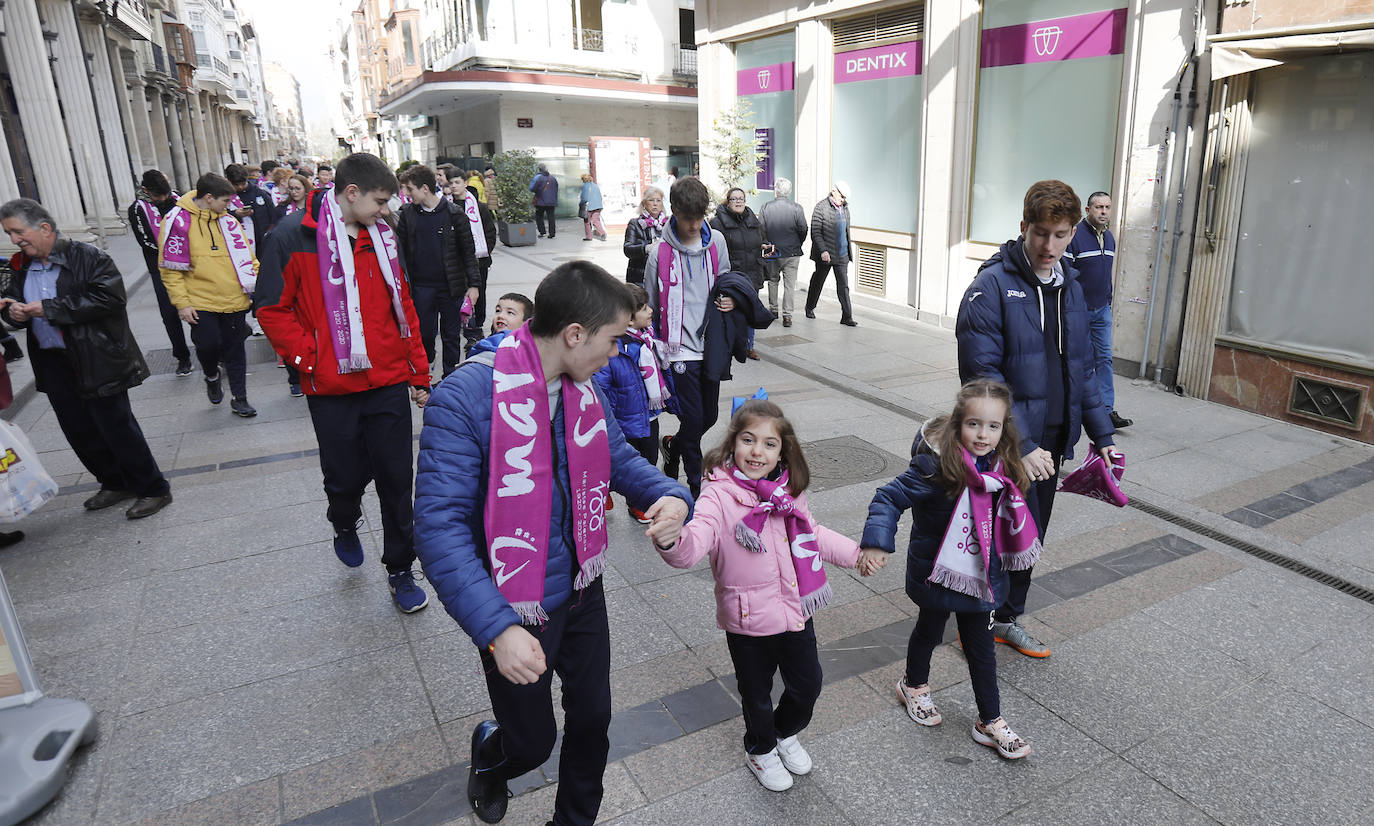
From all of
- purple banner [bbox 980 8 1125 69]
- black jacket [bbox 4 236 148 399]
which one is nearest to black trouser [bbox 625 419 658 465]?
black jacket [bbox 4 236 148 399]

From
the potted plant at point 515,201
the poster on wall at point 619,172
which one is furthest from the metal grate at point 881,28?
the poster on wall at point 619,172

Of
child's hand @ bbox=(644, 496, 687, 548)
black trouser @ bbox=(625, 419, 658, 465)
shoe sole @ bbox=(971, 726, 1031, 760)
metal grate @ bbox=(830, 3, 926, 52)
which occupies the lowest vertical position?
shoe sole @ bbox=(971, 726, 1031, 760)

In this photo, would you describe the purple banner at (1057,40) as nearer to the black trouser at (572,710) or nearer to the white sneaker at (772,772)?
the white sneaker at (772,772)

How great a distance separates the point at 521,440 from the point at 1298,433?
23.6 feet

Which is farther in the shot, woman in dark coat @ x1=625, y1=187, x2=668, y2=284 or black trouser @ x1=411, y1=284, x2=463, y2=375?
woman in dark coat @ x1=625, y1=187, x2=668, y2=284

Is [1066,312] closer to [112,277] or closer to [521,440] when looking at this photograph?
[521,440]

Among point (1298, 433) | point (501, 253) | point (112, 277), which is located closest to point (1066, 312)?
point (1298, 433)

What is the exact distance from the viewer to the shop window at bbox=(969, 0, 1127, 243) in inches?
339

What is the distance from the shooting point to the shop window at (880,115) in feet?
36.8

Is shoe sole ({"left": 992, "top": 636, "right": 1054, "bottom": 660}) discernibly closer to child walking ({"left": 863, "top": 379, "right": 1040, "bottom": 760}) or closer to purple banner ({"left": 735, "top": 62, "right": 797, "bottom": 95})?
child walking ({"left": 863, "top": 379, "right": 1040, "bottom": 760})

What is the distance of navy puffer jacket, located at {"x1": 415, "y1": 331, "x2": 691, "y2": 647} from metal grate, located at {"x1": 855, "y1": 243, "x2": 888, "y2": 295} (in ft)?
34.4

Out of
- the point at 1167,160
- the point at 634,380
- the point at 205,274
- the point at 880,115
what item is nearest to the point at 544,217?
the point at 880,115

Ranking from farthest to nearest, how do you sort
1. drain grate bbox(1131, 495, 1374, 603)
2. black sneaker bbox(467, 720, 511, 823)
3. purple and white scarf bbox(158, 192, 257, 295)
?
1. purple and white scarf bbox(158, 192, 257, 295)
2. drain grate bbox(1131, 495, 1374, 603)
3. black sneaker bbox(467, 720, 511, 823)

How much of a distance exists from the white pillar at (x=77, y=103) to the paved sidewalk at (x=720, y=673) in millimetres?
17848
